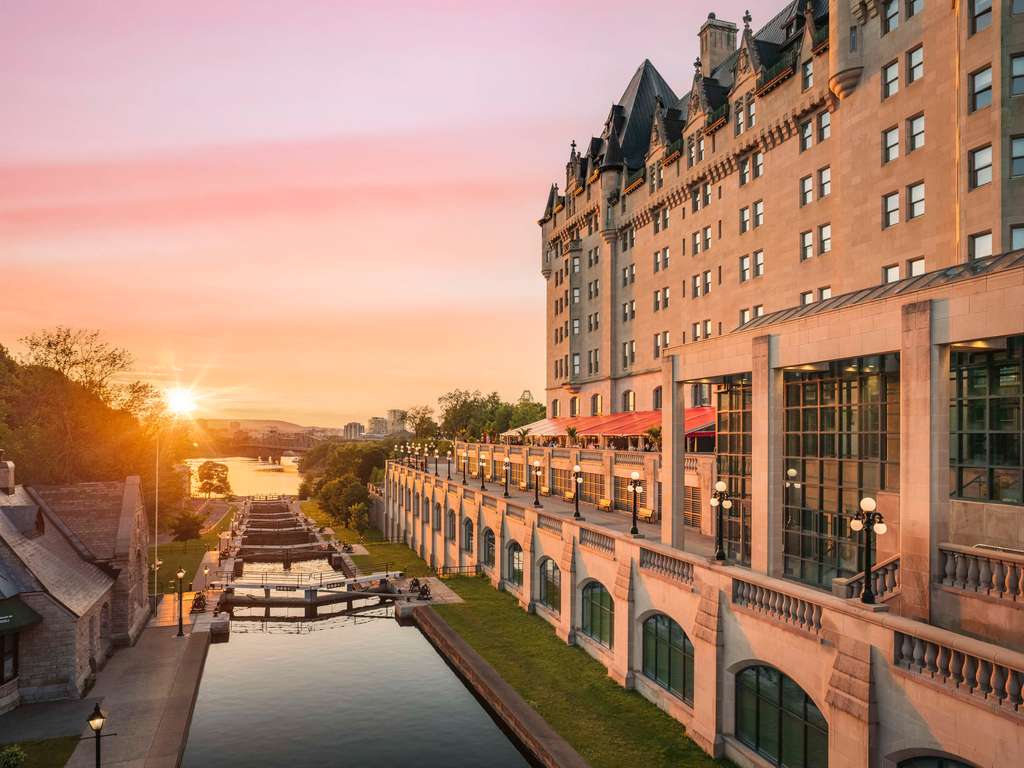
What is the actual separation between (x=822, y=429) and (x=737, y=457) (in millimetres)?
5603

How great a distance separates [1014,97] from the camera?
89.2 feet

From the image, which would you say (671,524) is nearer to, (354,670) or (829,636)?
(829,636)

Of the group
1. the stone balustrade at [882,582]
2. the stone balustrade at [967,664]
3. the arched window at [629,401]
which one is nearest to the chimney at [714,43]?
the arched window at [629,401]

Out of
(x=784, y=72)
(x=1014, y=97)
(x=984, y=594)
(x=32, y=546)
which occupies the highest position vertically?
(x=784, y=72)

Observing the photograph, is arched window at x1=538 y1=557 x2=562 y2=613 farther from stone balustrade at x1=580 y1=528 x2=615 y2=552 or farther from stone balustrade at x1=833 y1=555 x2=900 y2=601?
stone balustrade at x1=833 y1=555 x2=900 y2=601

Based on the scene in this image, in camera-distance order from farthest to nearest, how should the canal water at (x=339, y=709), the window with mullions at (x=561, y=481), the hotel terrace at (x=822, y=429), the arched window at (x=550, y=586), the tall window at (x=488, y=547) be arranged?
the window with mullions at (x=561, y=481) < the tall window at (x=488, y=547) < the arched window at (x=550, y=586) < the canal water at (x=339, y=709) < the hotel terrace at (x=822, y=429)

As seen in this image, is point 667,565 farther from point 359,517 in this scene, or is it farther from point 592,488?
point 359,517

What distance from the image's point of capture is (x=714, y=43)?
5691 centimetres

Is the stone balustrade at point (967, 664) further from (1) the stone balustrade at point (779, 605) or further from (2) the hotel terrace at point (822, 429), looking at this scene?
(1) the stone balustrade at point (779, 605)

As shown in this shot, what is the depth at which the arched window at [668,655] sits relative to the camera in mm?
24094

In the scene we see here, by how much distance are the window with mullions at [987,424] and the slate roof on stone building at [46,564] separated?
31.3m

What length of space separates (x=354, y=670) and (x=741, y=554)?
19.7 meters

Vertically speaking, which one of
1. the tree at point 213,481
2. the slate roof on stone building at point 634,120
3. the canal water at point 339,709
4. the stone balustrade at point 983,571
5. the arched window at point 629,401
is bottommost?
the tree at point 213,481

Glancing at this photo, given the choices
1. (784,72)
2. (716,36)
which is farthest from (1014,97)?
(716,36)
